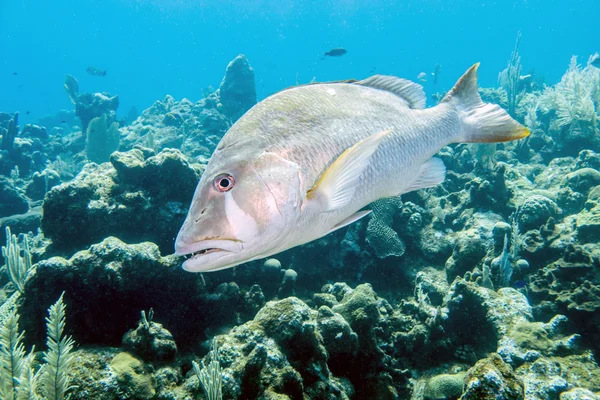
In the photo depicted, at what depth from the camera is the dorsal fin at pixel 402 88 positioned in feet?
9.15

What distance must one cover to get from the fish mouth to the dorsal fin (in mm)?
1925

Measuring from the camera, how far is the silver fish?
5.20 feet

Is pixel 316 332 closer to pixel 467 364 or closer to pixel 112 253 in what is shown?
pixel 467 364

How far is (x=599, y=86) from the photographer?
12.2m

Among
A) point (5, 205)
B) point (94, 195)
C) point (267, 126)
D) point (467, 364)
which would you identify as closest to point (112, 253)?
point (94, 195)

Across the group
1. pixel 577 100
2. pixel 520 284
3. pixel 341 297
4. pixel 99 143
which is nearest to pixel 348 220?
pixel 341 297

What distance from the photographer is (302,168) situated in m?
1.79

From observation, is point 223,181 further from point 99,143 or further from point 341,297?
point 99,143

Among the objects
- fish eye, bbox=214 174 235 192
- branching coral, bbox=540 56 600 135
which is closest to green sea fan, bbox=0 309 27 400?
fish eye, bbox=214 174 235 192

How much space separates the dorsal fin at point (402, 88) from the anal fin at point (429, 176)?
20.2 inches

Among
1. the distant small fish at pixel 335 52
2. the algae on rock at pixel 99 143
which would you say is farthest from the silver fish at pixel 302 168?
the distant small fish at pixel 335 52

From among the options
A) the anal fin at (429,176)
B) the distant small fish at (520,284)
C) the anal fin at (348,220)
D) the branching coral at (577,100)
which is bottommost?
the distant small fish at (520,284)

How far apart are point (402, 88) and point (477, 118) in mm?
768

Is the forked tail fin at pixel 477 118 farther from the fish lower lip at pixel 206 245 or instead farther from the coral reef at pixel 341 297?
the fish lower lip at pixel 206 245
